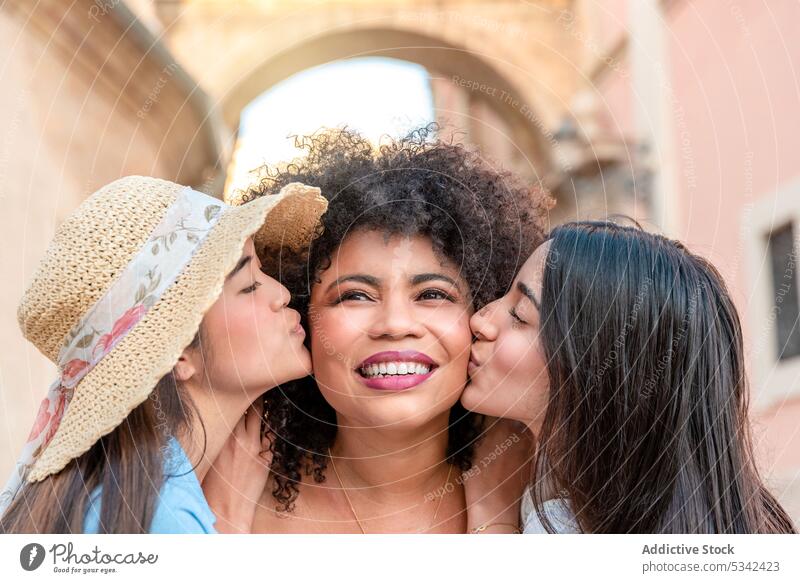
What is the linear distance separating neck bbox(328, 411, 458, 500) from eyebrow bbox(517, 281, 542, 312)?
250 millimetres

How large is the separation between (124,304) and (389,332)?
39cm

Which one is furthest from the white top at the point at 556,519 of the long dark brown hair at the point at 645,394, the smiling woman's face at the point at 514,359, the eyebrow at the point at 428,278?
the eyebrow at the point at 428,278

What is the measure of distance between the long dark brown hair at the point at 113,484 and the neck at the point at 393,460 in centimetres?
39

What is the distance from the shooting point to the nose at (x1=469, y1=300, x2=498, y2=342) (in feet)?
5.35

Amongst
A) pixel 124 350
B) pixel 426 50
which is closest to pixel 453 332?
pixel 124 350

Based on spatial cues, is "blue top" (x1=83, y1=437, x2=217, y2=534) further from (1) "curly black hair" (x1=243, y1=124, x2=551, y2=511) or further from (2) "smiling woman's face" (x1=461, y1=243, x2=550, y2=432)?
(2) "smiling woman's face" (x1=461, y1=243, x2=550, y2=432)

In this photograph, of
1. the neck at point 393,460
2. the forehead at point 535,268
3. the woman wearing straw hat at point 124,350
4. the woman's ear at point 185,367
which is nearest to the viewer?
the woman wearing straw hat at point 124,350

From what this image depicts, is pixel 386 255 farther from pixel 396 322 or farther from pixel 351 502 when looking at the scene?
pixel 351 502

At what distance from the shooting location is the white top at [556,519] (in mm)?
1541

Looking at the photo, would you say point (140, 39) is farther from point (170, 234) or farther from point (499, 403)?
point (499, 403)

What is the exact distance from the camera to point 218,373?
5.03ft

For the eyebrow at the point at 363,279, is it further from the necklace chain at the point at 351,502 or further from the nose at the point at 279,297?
the necklace chain at the point at 351,502
